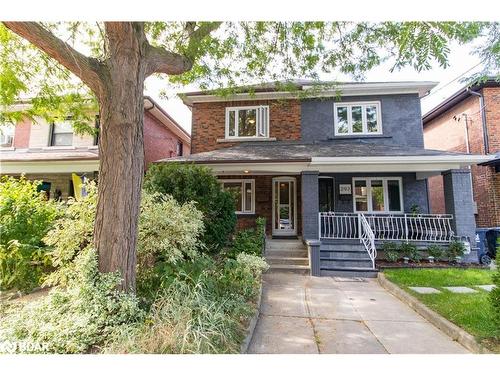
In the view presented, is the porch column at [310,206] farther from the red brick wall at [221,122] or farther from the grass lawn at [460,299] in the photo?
the red brick wall at [221,122]

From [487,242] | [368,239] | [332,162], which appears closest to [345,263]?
[368,239]

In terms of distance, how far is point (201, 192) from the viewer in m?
6.62

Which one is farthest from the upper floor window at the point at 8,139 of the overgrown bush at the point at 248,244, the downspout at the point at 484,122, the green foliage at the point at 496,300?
the downspout at the point at 484,122

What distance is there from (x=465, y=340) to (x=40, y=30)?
6.31m

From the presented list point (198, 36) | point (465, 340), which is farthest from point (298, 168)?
point (465, 340)

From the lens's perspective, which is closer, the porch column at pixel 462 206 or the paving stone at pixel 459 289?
the paving stone at pixel 459 289

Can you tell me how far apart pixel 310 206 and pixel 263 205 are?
2.86 meters

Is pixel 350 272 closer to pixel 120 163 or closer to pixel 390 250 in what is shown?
pixel 390 250

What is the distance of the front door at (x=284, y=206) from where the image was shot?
10.8 metres

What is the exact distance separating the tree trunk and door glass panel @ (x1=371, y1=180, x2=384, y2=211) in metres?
9.22

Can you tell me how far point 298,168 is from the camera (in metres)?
8.59

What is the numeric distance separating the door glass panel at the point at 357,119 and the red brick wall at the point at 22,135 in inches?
539

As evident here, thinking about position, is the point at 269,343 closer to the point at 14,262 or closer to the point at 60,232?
the point at 60,232

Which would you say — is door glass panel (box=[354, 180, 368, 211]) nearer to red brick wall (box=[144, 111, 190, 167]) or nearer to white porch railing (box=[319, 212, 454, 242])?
white porch railing (box=[319, 212, 454, 242])
